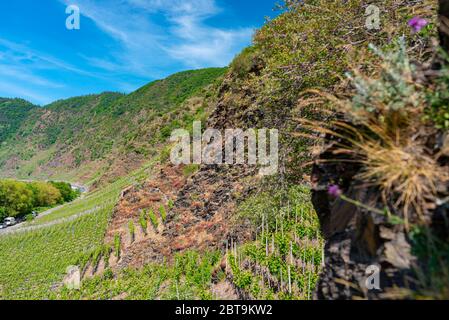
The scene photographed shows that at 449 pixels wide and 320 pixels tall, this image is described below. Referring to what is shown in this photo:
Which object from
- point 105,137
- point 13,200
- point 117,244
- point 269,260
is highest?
point 105,137

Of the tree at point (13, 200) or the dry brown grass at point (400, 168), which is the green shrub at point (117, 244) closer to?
the dry brown grass at point (400, 168)

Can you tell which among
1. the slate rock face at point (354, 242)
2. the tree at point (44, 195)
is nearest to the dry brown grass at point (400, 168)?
the slate rock face at point (354, 242)

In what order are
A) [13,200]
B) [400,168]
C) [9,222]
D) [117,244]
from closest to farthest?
1. [400,168]
2. [117,244]
3. [9,222]
4. [13,200]

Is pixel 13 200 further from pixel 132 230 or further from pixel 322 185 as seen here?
pixel 322 185

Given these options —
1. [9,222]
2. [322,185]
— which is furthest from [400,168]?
[9,222]

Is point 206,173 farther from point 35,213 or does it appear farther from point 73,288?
point 35,213

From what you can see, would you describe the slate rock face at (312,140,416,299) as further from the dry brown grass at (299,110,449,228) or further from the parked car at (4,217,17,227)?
the parked car at (4,217,17,227)

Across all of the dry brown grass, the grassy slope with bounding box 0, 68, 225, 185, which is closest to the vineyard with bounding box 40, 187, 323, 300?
the dry brown grass

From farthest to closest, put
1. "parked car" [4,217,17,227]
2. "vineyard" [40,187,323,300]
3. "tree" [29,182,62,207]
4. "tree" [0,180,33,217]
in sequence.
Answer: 1. "tree" [29,182,62,207]
2. "tree" [0,180,33,217]
3. "parked car" [4,217,17,227]
4. "vineyard" [40,187,323,300]

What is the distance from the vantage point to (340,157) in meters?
3.16

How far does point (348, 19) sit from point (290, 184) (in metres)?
3.48

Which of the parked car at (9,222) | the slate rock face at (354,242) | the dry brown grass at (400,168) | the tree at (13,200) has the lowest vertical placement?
the parked car at (9,222)

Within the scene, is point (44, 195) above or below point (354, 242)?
A: below

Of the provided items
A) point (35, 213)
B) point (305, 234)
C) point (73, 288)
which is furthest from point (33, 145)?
point (305, 234)
